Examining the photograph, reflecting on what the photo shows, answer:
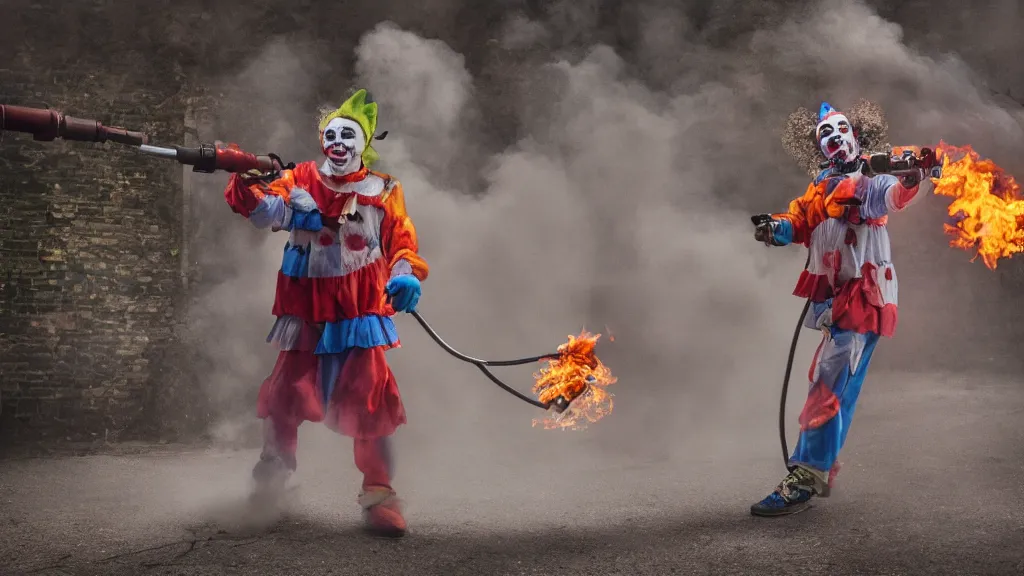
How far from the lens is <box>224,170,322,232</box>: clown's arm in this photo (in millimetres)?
3957

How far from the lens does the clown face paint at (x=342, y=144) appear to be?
4152 mm

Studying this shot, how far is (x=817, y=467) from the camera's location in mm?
4363

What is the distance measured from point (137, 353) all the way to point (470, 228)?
2.39 m

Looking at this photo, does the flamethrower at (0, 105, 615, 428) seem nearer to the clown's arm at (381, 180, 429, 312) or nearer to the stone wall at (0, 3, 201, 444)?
the clown's arm at (381, 180, 429, 312)

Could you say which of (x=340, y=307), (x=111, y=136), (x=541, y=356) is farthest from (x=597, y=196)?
(x=111, y=136)

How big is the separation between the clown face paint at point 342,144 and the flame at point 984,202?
2.58 metres

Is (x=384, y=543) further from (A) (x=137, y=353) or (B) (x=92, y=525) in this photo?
(A) (x=137, y=353)

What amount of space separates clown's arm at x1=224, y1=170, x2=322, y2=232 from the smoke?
7.16 ft

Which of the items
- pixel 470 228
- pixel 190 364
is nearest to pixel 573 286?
pixel 470 228

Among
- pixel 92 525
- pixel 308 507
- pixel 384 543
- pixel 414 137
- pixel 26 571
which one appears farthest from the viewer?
pixel 414 137

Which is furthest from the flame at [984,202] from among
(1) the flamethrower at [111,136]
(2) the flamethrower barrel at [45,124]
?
(2) the flamethrower barrel at [45,124]

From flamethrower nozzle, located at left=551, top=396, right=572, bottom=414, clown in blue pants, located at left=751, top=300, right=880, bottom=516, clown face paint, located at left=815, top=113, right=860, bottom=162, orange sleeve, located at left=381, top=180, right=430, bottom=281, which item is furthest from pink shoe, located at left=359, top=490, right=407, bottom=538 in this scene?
clown face paint, located at left=815, top=113, right=860, bottom=162

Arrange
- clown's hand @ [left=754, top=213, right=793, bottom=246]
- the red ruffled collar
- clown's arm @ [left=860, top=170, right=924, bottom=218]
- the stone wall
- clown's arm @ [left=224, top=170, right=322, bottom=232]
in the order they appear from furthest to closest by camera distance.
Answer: the stone wall < clown's hand @ [left=754, top=213, right=793, bottom=246] < the red ruffled collar < clown's arm @ [left=860, top=170, right=924, bottom=218] < clown's arm @ [left=224, top=170, right=322, bottom=232]

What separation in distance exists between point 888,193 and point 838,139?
14.8 inches
